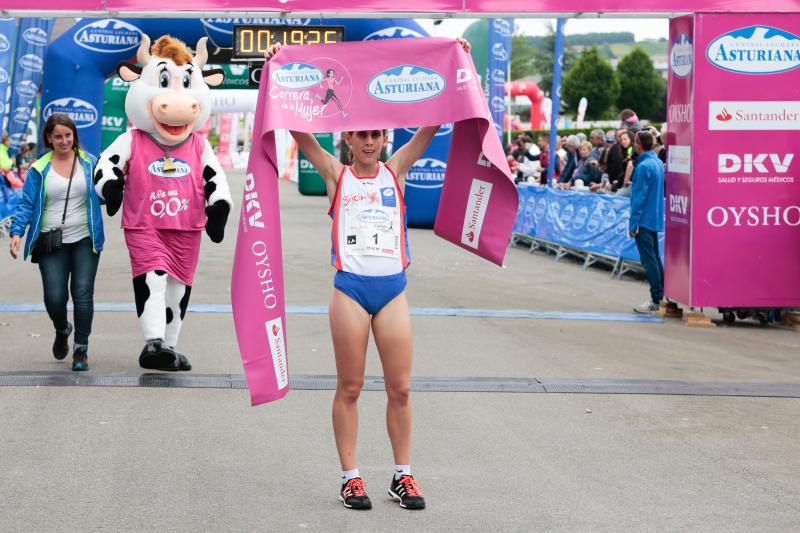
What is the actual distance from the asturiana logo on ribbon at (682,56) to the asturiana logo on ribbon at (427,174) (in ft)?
37.4

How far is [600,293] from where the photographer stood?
14250mm

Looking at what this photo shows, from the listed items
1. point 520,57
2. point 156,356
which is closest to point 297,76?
point 156,356

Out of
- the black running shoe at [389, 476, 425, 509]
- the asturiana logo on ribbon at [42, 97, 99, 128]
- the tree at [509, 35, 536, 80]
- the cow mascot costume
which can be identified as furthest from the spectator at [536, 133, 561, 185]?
the tree at [509, 35, 536, 80]

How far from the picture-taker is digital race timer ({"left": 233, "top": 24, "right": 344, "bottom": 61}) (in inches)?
586

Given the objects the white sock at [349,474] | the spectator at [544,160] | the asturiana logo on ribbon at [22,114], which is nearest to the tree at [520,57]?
the spectator at [544,160]

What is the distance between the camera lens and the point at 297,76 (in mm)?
5609

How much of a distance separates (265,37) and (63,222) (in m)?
7.32

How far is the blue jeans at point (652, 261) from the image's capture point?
12406mm

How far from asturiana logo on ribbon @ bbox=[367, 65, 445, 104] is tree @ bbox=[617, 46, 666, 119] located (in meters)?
94.8

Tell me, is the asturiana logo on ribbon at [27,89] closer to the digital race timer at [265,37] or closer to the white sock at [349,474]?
the digital race timer at [265,37]

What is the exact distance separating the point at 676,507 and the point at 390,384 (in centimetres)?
143

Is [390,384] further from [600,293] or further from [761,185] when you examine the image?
[600,293]

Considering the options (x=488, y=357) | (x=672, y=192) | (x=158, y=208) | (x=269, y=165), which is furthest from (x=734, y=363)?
(x=269, y=165)

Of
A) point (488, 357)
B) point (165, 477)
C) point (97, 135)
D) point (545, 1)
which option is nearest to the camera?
point (165, 477)
